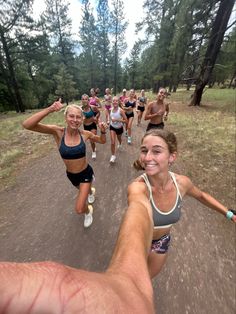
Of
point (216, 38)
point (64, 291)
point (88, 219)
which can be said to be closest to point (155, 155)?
point (64, 291)

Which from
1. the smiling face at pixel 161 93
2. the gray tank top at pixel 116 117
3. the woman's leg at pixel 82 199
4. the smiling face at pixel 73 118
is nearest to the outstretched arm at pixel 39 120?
the smiling face at pixel 73 118

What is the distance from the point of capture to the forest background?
16.0 meters

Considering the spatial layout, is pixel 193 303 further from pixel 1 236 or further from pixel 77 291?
pixel 1 236

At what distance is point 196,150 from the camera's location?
8.45 meters

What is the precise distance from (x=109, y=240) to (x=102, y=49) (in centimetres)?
4508

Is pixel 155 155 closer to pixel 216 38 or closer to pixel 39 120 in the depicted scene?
pixel 39 120

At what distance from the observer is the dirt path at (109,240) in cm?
318

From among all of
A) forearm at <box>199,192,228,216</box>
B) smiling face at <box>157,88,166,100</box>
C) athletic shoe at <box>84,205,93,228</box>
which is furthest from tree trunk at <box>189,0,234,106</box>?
forearm at <box>199,192,228,216</box>

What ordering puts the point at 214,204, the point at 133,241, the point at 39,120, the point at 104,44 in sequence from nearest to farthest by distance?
the point at 133,241
the point at 214,204
the point at 39,120
the point at 104,44

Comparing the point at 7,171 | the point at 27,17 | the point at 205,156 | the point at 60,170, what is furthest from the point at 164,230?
the point at 27,17

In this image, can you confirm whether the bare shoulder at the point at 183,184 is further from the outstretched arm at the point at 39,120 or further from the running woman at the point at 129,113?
the running woman at the point at 129,113

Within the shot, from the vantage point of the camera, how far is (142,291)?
0.97 meters

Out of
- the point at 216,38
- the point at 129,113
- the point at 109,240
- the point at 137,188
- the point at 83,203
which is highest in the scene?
the point at 216,38

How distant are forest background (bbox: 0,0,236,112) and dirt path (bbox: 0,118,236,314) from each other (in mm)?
15031
